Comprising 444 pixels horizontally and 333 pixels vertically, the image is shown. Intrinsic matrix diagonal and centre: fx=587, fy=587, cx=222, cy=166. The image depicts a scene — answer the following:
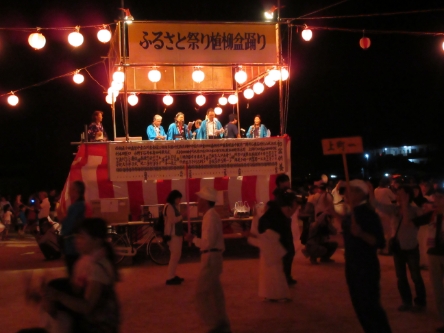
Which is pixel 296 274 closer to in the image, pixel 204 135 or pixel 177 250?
pixel 177 250

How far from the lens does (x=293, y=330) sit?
281 inches

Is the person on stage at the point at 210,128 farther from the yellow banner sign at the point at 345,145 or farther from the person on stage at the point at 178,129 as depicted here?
the yellow banner sign at the point at 345,145

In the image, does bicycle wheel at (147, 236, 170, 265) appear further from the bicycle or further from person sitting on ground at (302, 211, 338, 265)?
person sitting on ground at (302, 211, 338, 265)

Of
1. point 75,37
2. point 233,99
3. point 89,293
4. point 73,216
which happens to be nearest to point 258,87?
point 233,99

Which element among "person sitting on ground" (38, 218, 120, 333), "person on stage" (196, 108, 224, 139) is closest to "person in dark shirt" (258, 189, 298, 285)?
"person sitting on ground" (38, 218, 120, 333)

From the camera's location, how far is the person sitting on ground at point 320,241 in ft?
40.1

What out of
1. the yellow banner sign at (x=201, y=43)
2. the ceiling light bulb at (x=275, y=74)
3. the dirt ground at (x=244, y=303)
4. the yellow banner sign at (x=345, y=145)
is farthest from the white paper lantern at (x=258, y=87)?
the yellow banner sign at (x=345, y=145)

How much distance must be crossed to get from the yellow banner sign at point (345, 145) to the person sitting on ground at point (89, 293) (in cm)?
332

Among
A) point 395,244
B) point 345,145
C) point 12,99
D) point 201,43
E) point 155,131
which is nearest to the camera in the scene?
point 345,145

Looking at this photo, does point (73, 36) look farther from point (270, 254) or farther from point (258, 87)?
point (270, 254)

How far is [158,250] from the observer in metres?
13.3

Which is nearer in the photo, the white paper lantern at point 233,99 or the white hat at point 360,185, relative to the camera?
the white hat at point 360,185

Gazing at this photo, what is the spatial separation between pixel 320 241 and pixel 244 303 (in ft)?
13.4

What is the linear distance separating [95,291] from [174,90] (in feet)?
48.2
